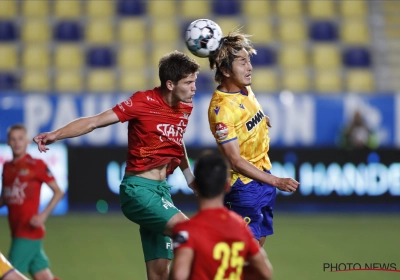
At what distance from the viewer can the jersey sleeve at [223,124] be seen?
6355 mm

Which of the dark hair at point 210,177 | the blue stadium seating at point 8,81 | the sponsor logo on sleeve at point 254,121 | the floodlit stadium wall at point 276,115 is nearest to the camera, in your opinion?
the dark hair at point 210,177

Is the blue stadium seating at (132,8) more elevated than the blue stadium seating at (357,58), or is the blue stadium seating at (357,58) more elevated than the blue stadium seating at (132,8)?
the blue stadium seating at (132,8)

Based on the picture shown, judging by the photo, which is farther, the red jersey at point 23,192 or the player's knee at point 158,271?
the red jersey at point 23,192

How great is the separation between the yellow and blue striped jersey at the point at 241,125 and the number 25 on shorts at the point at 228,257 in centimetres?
218

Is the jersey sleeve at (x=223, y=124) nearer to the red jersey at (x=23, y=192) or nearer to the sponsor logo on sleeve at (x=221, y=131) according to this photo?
the sponsor logo on sleeve at (x=221, y=131)

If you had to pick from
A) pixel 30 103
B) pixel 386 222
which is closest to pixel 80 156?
pixel 30 103

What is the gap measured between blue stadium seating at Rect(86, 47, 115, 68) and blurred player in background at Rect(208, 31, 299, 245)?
10684 millimetres

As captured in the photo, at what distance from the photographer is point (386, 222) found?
41.3 feet

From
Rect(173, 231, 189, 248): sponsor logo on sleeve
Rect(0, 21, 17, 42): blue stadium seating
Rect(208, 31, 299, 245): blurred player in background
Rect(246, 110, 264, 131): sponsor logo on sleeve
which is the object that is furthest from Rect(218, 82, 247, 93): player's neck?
Rect(0, 21, 17, 42): blue stadium seating

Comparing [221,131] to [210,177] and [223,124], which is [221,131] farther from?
[210,177]

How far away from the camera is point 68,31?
17.7 metres

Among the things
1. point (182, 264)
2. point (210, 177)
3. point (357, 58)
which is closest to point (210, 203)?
point (210, 177)

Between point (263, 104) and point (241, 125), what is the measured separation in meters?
7.52

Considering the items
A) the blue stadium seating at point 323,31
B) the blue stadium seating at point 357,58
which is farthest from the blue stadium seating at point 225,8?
the blue stadium seating at point 357,58
